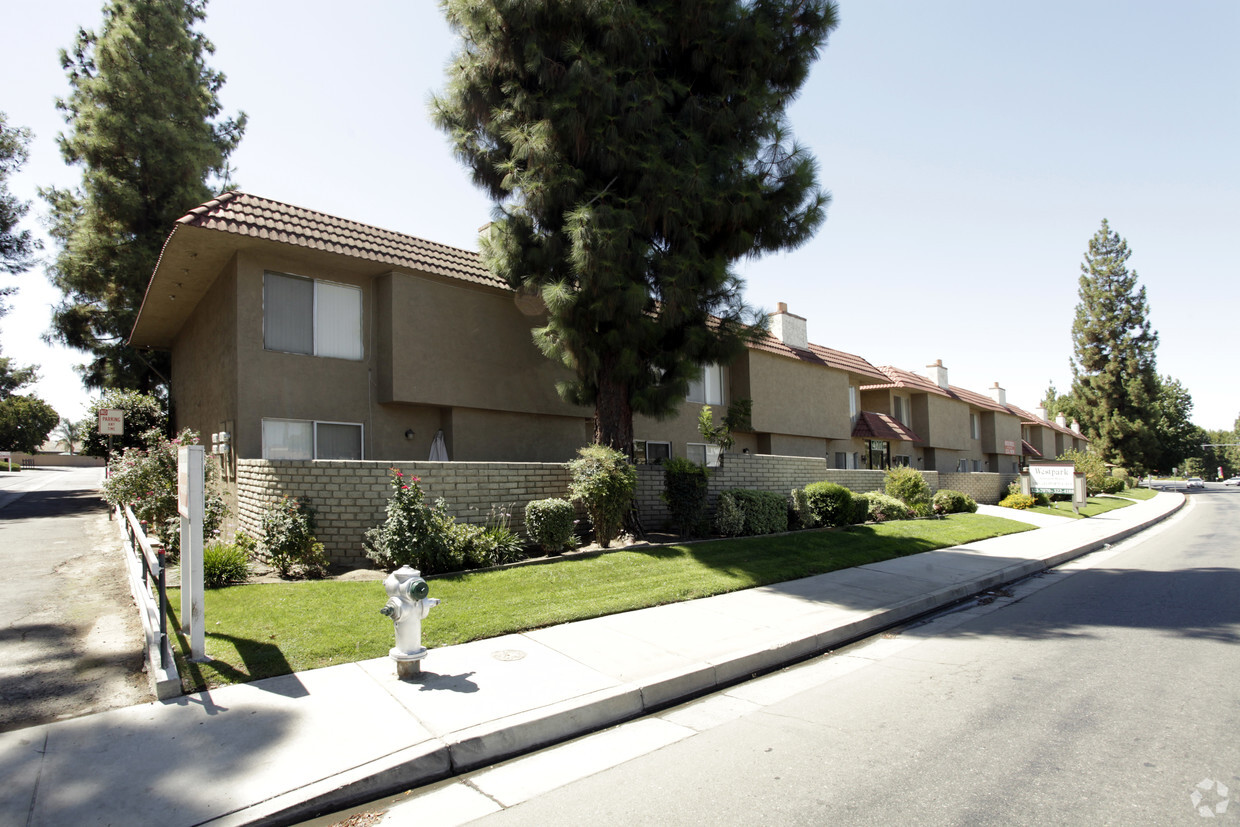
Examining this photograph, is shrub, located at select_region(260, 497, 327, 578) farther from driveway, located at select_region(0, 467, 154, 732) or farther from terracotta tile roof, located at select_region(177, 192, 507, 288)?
terracotta tile roof, located at select_region(177, 192, 507, 288)

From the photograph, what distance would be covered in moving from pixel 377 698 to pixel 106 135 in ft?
84.6

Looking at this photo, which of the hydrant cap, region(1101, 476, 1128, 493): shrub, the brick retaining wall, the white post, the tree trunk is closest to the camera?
the hydrant cap

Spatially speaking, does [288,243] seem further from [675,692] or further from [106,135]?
[106,135]

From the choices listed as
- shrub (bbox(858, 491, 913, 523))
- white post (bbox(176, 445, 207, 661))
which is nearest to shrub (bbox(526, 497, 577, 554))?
white post (bbox(176, 445, 207, 661))

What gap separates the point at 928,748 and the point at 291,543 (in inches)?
307

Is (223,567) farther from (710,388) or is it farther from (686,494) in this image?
(710,388)

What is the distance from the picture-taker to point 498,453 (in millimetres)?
14773

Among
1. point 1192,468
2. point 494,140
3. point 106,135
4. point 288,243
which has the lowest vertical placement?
point 1192,468

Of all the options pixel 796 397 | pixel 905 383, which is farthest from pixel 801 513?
pixel 905 383

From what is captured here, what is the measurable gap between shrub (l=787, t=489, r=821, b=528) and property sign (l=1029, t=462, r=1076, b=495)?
659 inches

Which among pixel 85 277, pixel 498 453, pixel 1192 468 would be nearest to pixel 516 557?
pixel 498 453

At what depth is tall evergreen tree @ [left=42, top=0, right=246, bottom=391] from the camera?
23016 mm

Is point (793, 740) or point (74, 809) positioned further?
Result: point (793, 740)

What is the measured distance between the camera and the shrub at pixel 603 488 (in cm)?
1153
